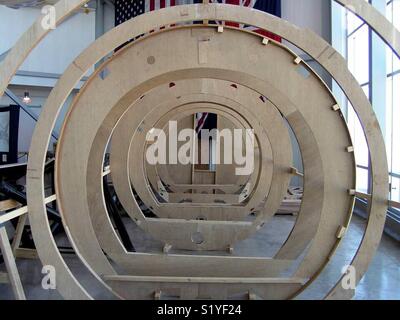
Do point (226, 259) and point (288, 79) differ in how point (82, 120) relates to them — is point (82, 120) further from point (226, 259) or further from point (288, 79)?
point (226, 259)

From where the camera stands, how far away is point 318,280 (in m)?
3.33

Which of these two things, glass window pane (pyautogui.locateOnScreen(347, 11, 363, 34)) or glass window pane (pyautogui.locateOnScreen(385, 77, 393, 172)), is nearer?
glass window pane (pyautogui.locateOnScreen(385, 77, 393, 172))

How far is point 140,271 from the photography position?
9.46ft

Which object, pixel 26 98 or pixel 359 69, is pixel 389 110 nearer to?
pixel 359 69

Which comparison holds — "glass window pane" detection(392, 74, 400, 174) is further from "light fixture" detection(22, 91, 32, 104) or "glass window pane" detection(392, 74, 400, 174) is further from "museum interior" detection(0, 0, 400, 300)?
"light fixture" detection(22, 91, 32, 104)

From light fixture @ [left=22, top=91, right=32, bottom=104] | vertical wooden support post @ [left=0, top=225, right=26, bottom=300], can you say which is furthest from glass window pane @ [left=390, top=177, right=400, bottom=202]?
light fixture @ [left=22, top=91, right=32, bottom=104]

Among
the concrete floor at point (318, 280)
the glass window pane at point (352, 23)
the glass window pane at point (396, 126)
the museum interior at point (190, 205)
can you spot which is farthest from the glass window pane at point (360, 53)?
the concrete floor at point (318, 280)

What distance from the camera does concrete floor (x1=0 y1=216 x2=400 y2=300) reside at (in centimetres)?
297

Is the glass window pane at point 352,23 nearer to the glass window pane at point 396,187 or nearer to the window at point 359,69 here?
the window at point 359,69

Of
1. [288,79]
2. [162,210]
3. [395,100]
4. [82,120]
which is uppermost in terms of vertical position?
[395,100]

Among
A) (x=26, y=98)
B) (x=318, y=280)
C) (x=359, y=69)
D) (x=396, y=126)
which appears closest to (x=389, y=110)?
(x=396, y=126)

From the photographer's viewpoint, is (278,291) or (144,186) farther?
(144,186)
